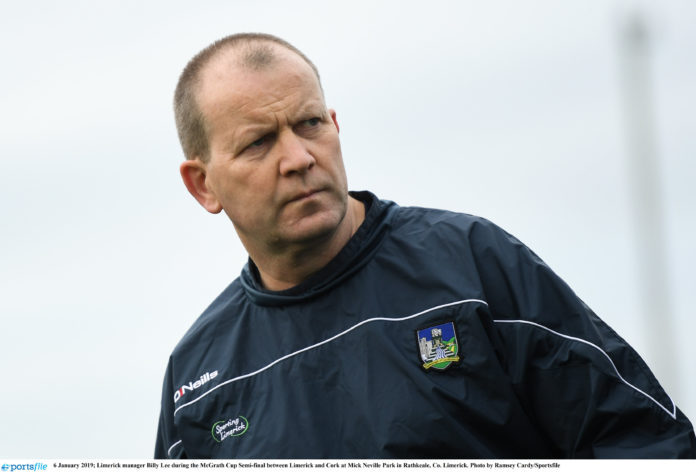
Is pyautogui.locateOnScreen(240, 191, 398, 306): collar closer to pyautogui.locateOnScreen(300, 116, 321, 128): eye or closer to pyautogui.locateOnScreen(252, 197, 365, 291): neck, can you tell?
pyautogui.locateOnScreen(252, 197, 365, 291): neck

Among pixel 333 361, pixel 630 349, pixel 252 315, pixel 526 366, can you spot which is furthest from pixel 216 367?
pixel 630 349

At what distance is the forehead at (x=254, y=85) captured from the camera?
4.26m

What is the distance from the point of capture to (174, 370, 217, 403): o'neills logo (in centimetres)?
452

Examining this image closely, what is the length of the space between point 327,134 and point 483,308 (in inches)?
36.0

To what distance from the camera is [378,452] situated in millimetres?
3916

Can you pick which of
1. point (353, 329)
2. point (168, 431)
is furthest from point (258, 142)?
point (168, 431)

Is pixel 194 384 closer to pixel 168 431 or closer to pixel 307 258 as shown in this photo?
pixel 168 431

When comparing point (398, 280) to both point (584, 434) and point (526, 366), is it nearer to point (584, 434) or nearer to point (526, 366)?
point (526, 366)

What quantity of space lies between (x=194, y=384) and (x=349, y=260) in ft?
2.79

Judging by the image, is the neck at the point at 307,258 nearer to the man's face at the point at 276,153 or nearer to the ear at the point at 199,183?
the man's face at the point at 276,153

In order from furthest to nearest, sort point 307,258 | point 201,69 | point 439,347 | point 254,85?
1. point 201,69
2. point 307,258
3. point 254,85
4. point 439,347

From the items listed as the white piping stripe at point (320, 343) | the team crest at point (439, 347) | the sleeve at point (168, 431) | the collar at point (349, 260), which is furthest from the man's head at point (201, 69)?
the team crest at point (439, 347)

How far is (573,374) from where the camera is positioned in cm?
387

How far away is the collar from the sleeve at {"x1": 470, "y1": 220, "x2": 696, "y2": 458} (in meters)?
0.50
